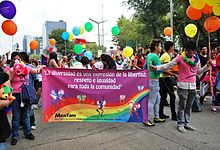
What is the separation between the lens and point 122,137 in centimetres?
515

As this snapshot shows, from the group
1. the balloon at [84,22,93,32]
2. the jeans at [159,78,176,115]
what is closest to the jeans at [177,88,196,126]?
the jeans at [159,78,176,115]

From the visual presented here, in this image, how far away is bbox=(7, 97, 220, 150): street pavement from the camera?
15.4ft

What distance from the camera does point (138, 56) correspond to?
959 cm

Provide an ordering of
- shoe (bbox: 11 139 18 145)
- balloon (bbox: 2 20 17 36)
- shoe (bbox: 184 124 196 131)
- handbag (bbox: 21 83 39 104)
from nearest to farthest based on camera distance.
Result: 1. shoe (bbox: 11 139 18 145)
2. handbag (bbox: 21 83 39 104)
3. shoe (bbox: 184 124 196 131)
4. balloon (bbox: 2 20 17 36)

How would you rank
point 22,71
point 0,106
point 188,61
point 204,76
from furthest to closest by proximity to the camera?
point 204,76 → point 188,61 → point 22,71 → point 0,106

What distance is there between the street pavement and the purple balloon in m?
3.21

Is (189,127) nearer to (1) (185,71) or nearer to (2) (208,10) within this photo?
(1) (185,71)

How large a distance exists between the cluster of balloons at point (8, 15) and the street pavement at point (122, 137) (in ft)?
10.4

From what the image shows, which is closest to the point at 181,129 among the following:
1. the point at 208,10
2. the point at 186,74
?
the point at 186,74

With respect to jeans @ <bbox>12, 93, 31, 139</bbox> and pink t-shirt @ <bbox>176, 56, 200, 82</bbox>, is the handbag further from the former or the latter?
pink t-shirt @ <bbox>176, 56, 200, 82</bbox>

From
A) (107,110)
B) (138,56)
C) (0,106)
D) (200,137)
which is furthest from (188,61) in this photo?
(138,56)

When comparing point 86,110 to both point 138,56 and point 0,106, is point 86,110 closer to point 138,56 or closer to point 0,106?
point 0,106

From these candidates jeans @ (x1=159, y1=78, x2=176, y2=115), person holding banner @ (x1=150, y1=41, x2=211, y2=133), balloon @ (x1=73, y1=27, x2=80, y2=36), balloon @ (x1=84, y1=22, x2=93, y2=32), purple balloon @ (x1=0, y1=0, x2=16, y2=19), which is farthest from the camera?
balloon @ (x1=84, y1=22, x2=93, y2=32)

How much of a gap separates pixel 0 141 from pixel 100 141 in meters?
2.21
